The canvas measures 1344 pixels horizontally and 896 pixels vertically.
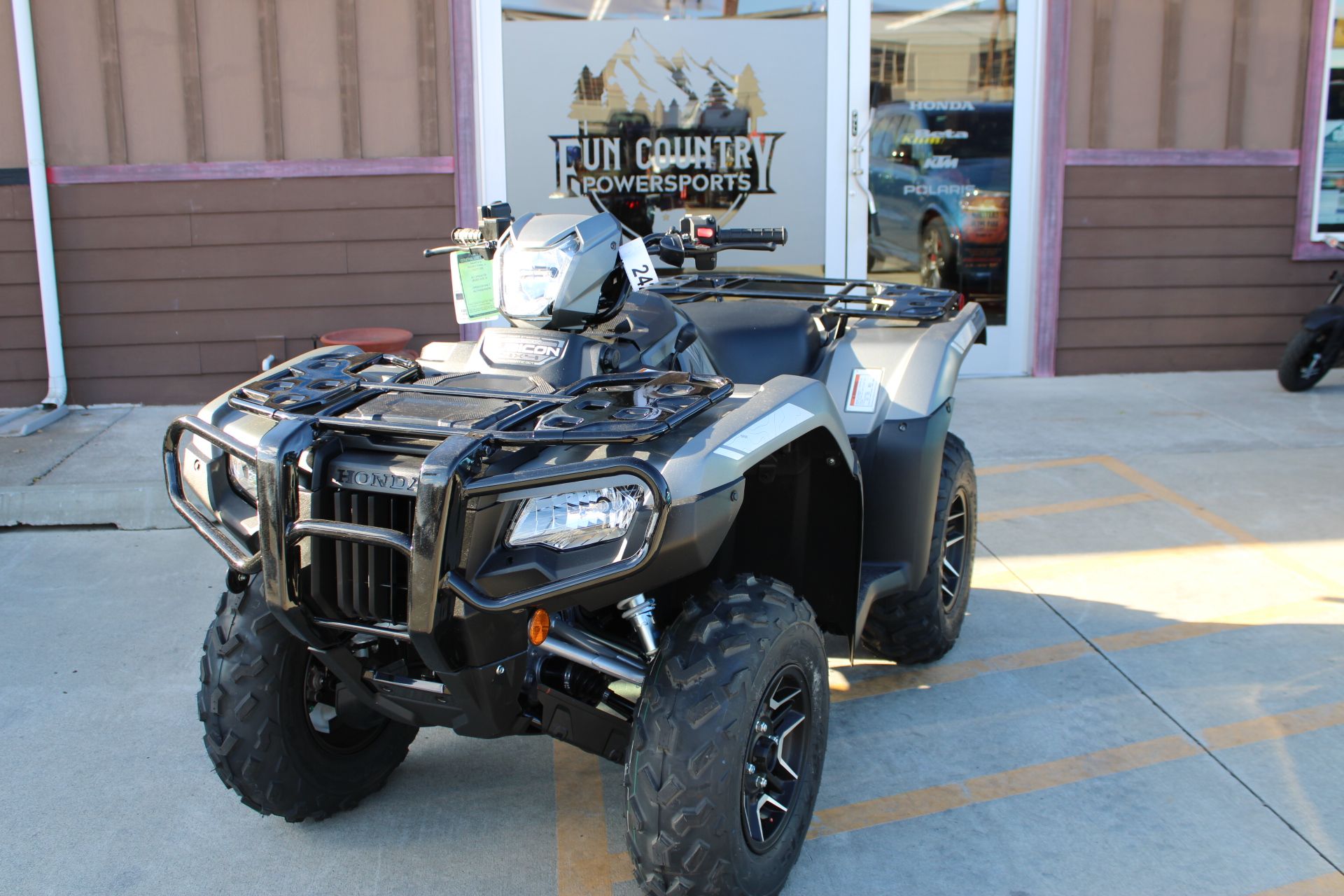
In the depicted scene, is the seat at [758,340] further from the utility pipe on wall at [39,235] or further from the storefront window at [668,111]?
the utility pipe on wall at [39,235]

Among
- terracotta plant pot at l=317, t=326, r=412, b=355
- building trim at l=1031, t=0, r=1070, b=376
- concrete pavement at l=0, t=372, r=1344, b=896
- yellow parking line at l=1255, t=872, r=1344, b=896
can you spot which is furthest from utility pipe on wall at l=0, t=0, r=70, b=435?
yellow parking line at l=1255, t=872, r=1344, b=896

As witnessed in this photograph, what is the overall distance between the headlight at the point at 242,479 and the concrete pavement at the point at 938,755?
0.90 m

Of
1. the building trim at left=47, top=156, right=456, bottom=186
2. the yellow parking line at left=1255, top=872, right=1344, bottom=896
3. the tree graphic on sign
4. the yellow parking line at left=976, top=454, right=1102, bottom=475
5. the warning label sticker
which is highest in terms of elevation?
the tree graphic on sign

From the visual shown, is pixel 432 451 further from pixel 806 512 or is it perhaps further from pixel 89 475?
pixel 89 475

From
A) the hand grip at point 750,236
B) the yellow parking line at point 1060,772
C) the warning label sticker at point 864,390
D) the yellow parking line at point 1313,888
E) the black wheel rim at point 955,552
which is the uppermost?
the hand grip at point 750,236

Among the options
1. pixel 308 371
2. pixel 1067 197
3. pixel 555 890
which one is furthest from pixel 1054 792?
pixel 1067 197

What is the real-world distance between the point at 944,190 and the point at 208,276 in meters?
4.65

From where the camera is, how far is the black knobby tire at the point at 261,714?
2.90m

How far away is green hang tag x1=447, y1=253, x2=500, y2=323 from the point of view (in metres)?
3.06

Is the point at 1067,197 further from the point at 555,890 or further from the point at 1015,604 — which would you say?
the point at 555,890

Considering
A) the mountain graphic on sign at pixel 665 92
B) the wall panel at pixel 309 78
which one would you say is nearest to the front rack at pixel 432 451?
the wall panel at pixel 309 78

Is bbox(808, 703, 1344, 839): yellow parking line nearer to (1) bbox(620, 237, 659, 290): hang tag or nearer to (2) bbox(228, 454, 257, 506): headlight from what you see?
(1) bbox(620, 237, 659, 290): hang tag

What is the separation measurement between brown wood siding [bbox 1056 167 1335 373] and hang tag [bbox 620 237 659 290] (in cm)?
584

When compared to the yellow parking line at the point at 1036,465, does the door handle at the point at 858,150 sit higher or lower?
higher
